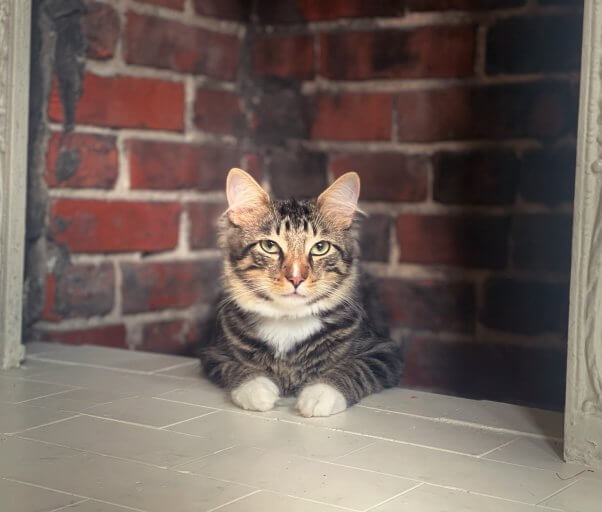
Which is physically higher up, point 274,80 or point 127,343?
point 274,80

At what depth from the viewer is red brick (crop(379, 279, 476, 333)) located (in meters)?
2.44

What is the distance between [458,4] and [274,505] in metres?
1.59

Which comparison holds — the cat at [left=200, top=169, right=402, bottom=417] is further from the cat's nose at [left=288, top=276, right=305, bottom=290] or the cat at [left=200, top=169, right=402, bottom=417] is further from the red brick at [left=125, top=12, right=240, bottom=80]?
the red brick at [left=125, top=12, right=240, bottom=80]

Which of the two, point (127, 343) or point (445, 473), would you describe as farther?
point (127, 343)

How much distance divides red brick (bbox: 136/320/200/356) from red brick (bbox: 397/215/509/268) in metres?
0.66

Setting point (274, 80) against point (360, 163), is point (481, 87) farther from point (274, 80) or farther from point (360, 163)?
point (274, 80)

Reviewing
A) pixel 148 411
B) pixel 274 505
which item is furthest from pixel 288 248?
pixel 274 505

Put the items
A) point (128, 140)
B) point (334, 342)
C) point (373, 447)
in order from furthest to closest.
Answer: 1. point (128, 140)
2. point (334, 342)
3. point (373, 447)

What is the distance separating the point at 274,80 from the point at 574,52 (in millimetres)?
900

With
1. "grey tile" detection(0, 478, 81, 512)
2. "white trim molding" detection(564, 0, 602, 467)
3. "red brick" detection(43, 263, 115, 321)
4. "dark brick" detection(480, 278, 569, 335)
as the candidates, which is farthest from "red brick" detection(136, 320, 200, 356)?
"white trim molding" detection(564, 0, 602, 467)

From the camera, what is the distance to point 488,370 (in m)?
2.42

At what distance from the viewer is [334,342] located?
6.51 ft

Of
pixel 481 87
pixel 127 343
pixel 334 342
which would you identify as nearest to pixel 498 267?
pixel 481 87

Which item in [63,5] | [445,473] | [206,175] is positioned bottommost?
[445,473]
